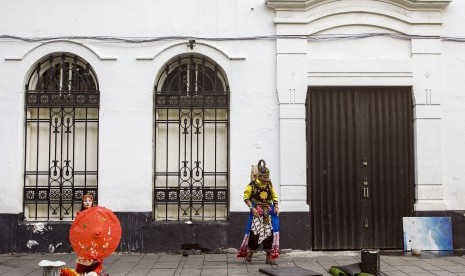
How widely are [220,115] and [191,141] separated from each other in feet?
2.48

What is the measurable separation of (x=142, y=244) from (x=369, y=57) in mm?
5612

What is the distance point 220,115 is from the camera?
36.0 feet

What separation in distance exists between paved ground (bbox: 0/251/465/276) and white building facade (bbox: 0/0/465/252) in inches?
14.5

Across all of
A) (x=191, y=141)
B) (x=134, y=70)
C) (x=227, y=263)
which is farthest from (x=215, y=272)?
(x=134, y=70)

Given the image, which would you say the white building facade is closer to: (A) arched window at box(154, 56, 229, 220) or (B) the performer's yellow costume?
(A) arched window at box(154, 56, 229, 220)

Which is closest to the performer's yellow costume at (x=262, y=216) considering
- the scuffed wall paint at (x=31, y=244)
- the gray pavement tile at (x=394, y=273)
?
the gray pavement tile at (x=394, y=273)

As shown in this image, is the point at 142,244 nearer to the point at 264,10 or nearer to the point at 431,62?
the point at 264,10

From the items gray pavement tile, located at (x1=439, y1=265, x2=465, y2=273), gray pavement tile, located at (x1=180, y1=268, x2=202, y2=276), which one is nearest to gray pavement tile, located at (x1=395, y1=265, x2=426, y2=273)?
gray pavement tile, located at (x1=439, y1=265, x2=465, y2=273)

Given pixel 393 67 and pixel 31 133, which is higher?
pixel 393 67

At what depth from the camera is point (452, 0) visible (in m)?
10.9

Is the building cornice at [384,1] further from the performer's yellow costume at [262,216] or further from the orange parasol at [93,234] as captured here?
the orange parasol at [93,234]

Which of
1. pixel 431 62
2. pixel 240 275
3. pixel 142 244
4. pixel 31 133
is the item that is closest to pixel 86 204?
pixel 240 275

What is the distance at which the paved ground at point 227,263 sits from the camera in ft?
29.1

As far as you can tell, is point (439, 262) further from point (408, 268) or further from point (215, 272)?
point (215, 272)
